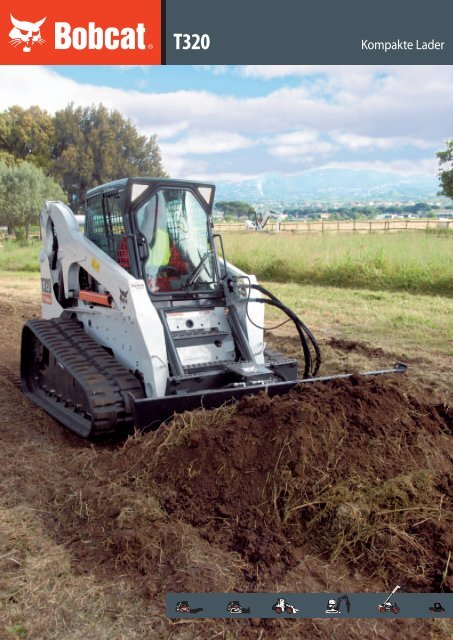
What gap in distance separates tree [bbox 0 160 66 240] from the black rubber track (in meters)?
22.8

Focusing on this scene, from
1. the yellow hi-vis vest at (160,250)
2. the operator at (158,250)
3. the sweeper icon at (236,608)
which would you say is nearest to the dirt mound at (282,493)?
the sweeper icon at (236,608)

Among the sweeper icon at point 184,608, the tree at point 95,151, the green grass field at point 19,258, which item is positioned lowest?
the sweeper icon at point 184,608

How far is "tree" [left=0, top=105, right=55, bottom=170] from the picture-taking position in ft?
127

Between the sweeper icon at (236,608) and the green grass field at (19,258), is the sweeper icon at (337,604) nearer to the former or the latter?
the sweeper icon at (236,608)

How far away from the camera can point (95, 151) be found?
3875 centimetres

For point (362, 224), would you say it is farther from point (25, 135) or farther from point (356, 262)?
point (356, 262)

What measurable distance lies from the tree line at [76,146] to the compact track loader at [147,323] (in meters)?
32.1

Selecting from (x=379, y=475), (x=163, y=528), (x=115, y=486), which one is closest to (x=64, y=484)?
(x=115, y=486)

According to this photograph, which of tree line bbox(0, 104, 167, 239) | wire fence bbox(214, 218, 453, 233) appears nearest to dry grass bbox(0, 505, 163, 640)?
wire fence bbox(214, 218, 453, 233)

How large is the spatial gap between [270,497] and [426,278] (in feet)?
39.3

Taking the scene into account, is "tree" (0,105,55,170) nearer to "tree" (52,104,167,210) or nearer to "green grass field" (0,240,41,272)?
"tree" (52,104,167,210)

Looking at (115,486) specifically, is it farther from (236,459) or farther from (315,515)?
(315,515)

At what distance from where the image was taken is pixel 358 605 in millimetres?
3104

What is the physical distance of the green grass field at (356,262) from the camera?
15109mm
